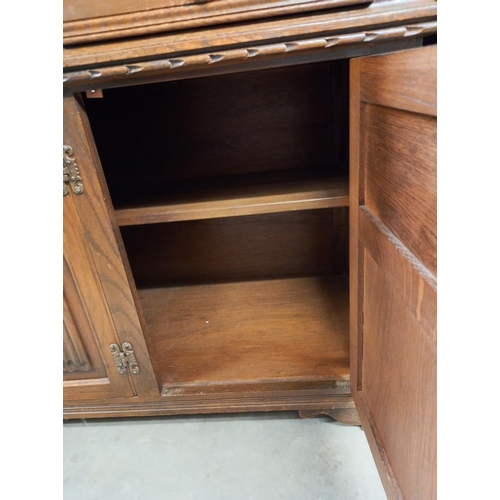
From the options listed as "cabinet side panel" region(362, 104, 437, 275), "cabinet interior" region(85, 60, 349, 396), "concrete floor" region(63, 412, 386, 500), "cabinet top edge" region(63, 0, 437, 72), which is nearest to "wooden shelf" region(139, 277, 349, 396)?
"cabinet interior" region(85, 60, 349, 396)

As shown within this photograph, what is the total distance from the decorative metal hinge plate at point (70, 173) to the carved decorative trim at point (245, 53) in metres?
0.10

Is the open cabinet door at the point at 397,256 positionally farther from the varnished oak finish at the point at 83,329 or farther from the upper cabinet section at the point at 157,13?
the varnished oak finish at the point at 83,329

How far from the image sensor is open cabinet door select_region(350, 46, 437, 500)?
299mm

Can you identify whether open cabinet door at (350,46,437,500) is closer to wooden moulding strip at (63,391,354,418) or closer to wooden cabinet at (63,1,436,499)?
wooden cabinet at (63,1,436,499)

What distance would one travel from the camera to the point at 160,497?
2.07 ft

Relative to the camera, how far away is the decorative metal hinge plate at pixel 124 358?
0.67m

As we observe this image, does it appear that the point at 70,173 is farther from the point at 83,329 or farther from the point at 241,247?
the point at 241,247

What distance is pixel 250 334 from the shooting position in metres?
0.83

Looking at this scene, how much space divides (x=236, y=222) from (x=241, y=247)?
77 millimetres

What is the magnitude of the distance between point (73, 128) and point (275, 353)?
0.56m
